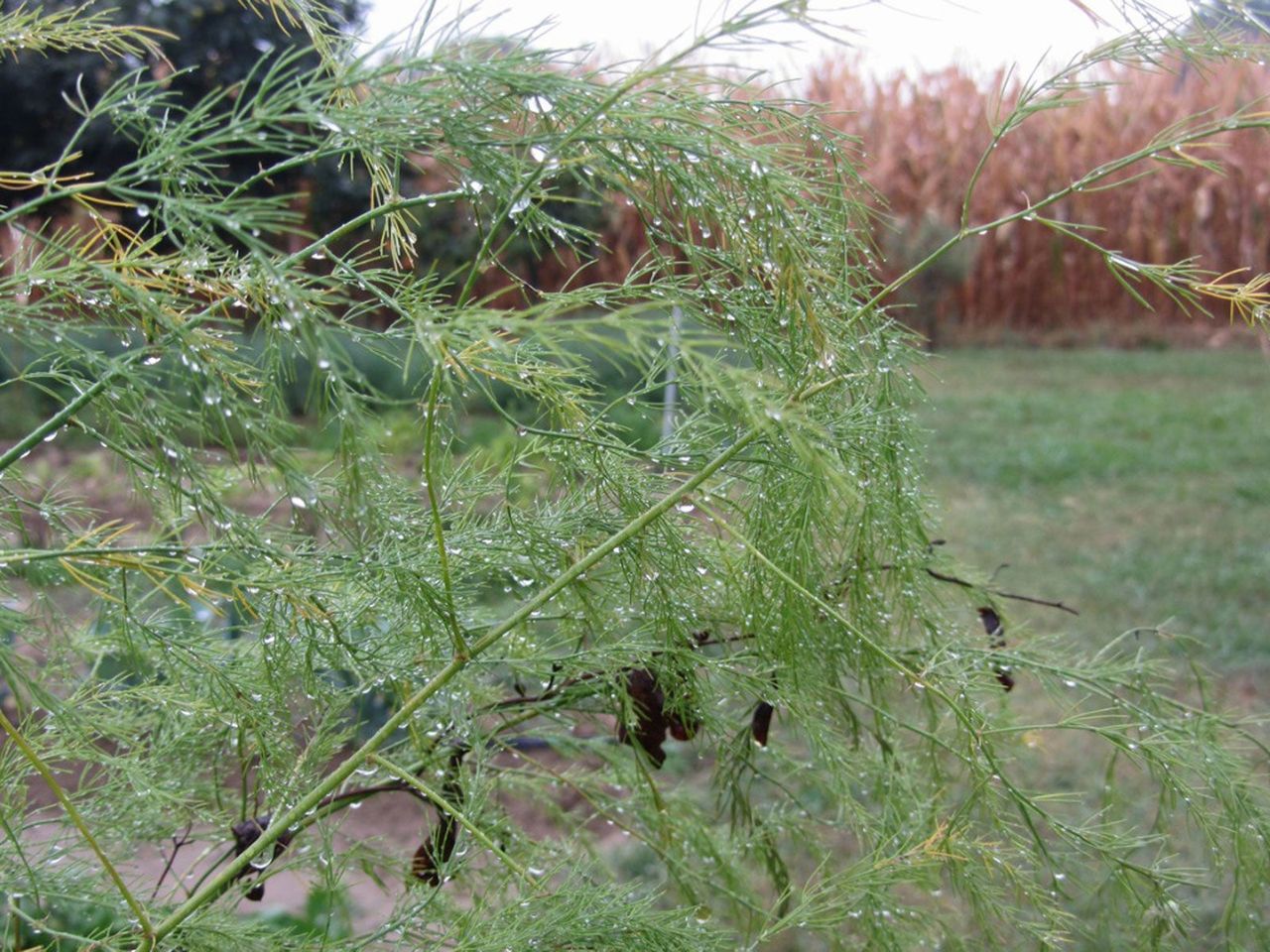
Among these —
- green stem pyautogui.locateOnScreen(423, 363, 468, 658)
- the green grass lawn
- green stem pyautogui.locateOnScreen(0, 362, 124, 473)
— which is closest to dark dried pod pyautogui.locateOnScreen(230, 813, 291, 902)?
green stem pyautogui.locateOnScreen(423, 363, 468, 658)

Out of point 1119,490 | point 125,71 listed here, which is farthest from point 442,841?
point 125,71

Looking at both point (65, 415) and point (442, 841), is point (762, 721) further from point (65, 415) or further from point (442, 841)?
point (65, 415)

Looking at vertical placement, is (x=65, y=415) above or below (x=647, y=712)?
above

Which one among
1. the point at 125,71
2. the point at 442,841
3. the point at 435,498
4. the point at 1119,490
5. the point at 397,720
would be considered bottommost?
the point at 1119,490

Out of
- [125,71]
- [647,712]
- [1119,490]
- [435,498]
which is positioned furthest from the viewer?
[125,71]

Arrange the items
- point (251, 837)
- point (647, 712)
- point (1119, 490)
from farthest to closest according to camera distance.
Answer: point (1119, 490)
point (647, 712)
point (251, 837)

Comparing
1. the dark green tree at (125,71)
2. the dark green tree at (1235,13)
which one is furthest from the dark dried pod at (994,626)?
the dark green tree at (125,71)

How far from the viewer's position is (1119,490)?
4.25 m

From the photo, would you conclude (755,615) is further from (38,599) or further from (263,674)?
(38,599)

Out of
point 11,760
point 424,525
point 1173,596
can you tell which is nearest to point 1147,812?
point 1173,596

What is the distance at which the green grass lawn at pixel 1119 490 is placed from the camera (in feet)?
10.0

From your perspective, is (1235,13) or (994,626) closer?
(1235,13)

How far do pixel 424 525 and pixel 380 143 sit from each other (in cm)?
36

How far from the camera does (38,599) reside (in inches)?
39.2
